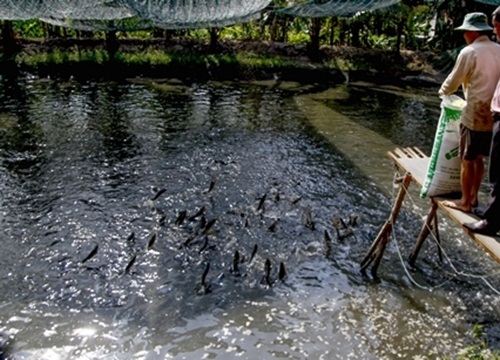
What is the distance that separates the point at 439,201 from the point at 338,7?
9811 mm

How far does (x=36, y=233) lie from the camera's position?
6457mm

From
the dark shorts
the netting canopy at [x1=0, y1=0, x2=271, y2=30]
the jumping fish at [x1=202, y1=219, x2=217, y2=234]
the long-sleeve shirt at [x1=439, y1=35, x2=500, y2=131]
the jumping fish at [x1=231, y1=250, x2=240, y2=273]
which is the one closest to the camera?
the long-sleeve shirt at [x1=439, y1=35, x2=500, y2=131]

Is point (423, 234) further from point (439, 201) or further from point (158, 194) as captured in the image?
point (158, 194)

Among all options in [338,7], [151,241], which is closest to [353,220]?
[151,241]

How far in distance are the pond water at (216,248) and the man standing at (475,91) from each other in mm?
1741

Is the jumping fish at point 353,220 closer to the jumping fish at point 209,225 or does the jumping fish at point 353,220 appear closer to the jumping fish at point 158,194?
the jumping fish at point 209,225

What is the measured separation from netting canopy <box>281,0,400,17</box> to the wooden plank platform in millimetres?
7881

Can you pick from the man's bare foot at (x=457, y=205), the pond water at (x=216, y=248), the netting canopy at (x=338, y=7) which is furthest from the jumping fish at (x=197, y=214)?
the netting canopy at (x=338, y=7)

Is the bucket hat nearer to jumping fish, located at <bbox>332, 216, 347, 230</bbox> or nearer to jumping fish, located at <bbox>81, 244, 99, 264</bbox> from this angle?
jumping fish, located at <bbox>332, 216, 347, 230</bbox>

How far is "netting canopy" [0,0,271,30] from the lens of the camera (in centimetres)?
1038

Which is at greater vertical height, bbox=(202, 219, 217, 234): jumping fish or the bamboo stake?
the bamboo stake

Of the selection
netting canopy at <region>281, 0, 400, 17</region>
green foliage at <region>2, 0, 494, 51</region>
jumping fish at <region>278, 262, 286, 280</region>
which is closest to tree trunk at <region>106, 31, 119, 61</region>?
green foliage at <region>2, 0, 494, 51</region>

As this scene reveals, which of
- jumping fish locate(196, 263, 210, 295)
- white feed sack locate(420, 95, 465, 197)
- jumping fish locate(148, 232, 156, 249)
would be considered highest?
white feed sack locate(420, 95, 465, 197)

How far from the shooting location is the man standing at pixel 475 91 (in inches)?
150
